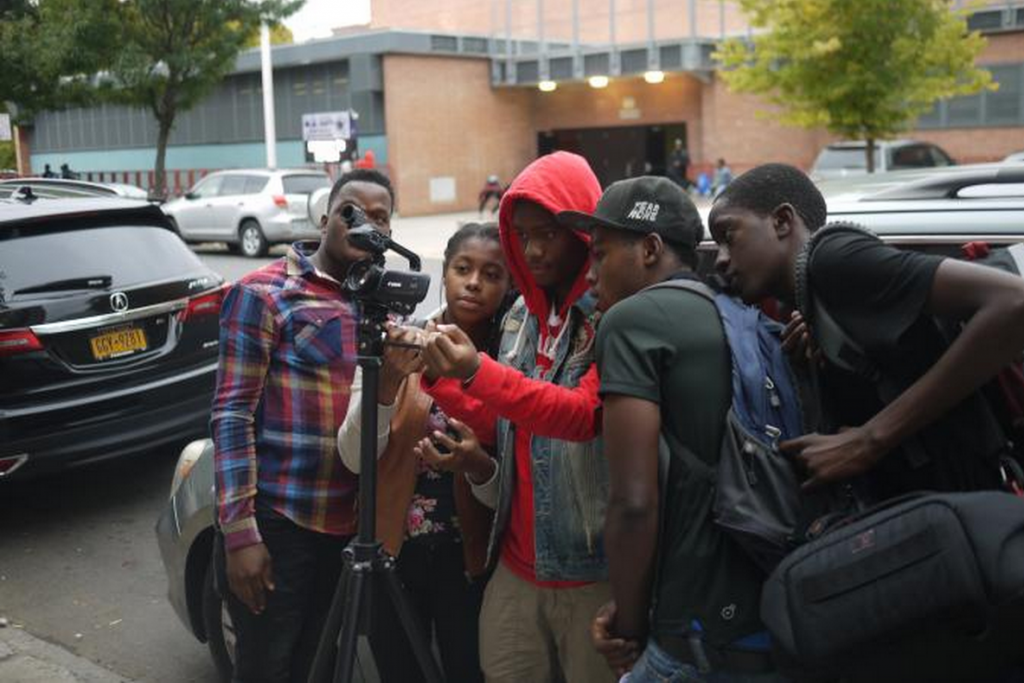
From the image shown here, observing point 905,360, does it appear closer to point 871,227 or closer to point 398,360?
point 398,360

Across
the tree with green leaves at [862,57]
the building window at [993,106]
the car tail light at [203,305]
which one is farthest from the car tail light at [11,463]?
the building window at [993,106]

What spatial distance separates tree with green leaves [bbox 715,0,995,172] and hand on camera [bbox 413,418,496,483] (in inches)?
619

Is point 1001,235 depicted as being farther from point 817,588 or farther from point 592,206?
point 817,588

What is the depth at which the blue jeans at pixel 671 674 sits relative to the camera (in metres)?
2.01

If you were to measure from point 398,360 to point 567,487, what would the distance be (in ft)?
1.58

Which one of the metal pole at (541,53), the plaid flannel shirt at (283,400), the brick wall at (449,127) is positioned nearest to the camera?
the plaid flannel shirt at (283,400)

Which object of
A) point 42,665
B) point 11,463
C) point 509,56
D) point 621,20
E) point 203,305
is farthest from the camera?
point 621,20

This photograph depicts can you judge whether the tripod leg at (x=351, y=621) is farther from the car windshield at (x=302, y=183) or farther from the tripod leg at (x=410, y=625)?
the car windshield at (x=302, y=183)

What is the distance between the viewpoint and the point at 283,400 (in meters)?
2.85

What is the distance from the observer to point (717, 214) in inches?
86.2

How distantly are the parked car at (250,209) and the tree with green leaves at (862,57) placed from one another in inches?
350

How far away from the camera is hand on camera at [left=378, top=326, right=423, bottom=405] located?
7.48 feet

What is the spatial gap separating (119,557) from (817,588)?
4.70 metres

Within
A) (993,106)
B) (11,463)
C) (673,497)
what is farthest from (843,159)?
(673,497)
